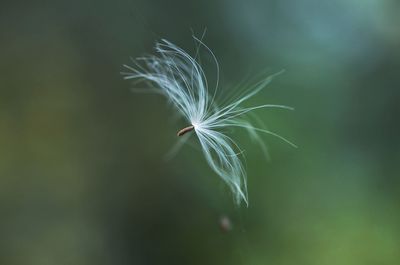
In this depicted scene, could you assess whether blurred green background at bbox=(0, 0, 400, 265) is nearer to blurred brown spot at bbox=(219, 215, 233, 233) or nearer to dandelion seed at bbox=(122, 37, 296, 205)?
blurred brown spot at bbox=(219, 215, 233, 233)

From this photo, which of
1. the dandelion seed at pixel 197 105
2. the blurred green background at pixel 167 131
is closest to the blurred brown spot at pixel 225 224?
the blurred green background at pixel 167 131

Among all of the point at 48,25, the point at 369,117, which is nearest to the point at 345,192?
the point at 369,117

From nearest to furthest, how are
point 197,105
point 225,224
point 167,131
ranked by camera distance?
point 197,105 → point 225,224 → point 167,131

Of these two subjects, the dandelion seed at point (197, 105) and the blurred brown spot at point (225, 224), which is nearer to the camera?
the dandelion seed at point (197, 105)

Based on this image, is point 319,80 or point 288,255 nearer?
point 288,255

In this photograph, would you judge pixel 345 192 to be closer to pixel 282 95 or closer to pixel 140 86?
pixel 282 95

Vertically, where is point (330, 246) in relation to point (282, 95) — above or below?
below

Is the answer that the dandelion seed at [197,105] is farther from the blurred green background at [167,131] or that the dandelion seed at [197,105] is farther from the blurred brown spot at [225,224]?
the blurred green background at [167,131]

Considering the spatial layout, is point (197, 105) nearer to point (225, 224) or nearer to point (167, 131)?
point (225, 224)

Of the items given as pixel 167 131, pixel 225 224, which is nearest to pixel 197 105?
pixel 225 224
